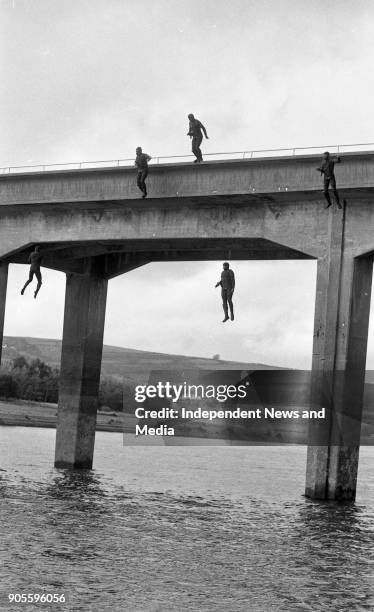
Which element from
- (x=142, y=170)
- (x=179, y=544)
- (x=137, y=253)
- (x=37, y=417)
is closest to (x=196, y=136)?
(x=142, y=170)

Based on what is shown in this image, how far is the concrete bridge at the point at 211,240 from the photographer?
31.3 metres

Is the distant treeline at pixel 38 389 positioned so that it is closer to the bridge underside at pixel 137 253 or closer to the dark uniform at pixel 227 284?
the bridge underside at pixel 137 253

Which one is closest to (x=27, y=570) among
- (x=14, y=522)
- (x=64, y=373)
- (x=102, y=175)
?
(x=14, y=522)

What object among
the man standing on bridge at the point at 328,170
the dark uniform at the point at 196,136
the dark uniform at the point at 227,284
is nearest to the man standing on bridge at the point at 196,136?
the dark uniform at the point at 196,136

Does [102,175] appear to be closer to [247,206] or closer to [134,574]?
[247,206]

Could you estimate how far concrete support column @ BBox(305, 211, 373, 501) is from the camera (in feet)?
102

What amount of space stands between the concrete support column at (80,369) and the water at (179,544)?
1254 mm

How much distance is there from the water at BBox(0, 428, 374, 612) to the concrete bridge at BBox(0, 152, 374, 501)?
8.24 ft

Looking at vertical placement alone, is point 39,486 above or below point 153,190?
below

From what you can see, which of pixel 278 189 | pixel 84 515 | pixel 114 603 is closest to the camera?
pixel 114 603

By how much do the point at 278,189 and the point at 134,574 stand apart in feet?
51.0

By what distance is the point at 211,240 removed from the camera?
34594mm

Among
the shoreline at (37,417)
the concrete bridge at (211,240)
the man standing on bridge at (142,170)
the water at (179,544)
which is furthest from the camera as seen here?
the shoreline at (37,417)

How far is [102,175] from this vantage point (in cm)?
3509
